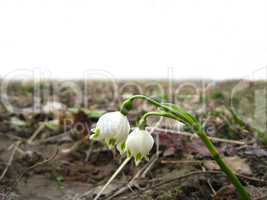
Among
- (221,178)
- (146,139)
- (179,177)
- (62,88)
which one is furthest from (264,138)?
(62,88)

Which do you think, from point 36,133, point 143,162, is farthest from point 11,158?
point 143,162

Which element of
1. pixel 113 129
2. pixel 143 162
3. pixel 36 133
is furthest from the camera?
pixel 36 133

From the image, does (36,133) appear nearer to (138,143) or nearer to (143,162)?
(143,162)

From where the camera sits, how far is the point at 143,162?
1.90 metres

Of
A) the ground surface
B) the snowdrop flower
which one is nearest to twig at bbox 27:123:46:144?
the ground surface

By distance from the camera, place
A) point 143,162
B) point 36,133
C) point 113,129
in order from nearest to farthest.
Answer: point 113,129
point 143,162
point 36,133

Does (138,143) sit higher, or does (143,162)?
(138,143)

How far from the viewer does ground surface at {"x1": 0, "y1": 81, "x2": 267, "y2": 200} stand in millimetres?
1491

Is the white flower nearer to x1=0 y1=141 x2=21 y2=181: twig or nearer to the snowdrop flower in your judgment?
the snowdrop flower

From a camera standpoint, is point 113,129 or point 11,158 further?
point 11,158

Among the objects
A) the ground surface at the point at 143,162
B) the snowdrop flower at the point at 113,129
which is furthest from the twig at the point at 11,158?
the snowdrop flower at the point at 113,129

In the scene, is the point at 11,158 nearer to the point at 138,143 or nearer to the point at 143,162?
the point at 143,162

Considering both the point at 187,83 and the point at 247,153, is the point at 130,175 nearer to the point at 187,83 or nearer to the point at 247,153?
the point at 247,153

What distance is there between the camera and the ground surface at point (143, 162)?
1.49 meters
